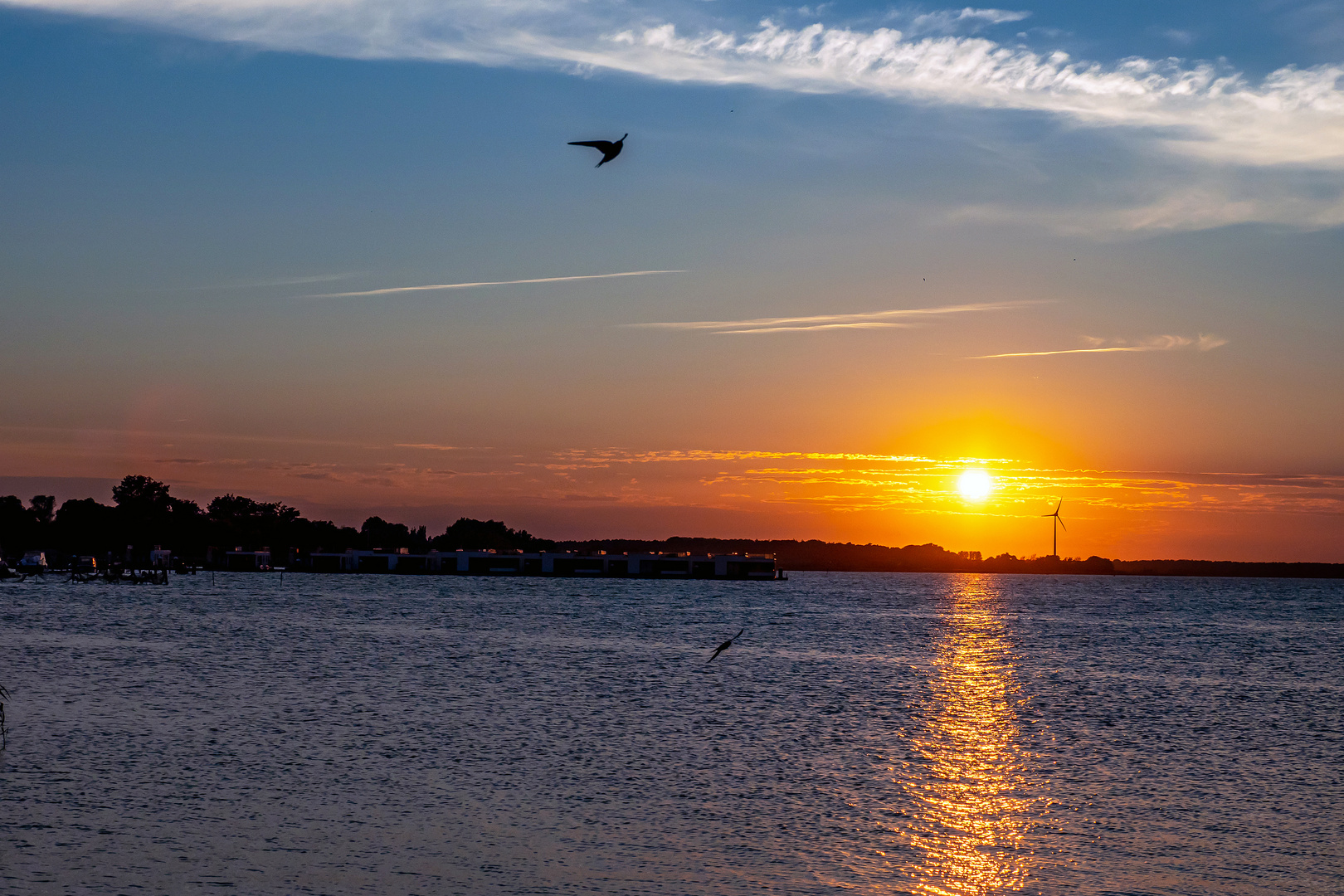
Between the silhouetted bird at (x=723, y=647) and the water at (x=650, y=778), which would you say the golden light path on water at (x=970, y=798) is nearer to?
the water at (x=650, y=778)

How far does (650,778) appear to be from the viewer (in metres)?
42.5

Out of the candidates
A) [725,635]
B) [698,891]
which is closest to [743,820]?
[698,891]

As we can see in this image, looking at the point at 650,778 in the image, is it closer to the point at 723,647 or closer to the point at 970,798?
the point at 723,647

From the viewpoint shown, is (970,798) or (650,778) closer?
(970,798)

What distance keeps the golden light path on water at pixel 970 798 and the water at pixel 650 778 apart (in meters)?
0.16

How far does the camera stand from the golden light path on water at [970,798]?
30469 millimetres

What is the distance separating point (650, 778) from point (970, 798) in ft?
35.8

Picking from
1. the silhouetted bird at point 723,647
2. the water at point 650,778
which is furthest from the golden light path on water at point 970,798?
the silhouetted bird at point 723,647

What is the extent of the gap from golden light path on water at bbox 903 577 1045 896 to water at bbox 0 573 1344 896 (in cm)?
16

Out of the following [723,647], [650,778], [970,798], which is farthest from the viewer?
[650,778]

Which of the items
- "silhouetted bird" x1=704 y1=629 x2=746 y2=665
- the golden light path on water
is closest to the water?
the golden light path on water

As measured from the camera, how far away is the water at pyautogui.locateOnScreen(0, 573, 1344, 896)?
3019cm

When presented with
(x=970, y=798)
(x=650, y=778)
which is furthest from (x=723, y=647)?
(x=970, y=798)

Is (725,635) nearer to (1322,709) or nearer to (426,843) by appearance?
(1322,709)
